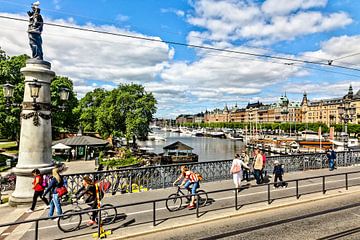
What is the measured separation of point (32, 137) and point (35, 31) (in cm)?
460

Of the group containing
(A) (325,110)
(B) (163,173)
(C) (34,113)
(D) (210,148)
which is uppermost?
(A) (325,110)

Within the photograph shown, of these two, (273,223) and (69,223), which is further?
(273,223)

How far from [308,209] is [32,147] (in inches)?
452

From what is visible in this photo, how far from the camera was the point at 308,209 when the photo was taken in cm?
1066

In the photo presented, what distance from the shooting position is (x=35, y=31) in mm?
11938

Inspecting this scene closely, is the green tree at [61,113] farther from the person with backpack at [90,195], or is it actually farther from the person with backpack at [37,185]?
the person with backpack at [90,195]

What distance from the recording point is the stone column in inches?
448

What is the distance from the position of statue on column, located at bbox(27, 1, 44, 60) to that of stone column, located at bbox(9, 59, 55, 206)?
531mm

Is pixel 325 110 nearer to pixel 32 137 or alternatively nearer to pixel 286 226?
pixel 286 226

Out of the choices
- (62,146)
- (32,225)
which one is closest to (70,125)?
(62,146)

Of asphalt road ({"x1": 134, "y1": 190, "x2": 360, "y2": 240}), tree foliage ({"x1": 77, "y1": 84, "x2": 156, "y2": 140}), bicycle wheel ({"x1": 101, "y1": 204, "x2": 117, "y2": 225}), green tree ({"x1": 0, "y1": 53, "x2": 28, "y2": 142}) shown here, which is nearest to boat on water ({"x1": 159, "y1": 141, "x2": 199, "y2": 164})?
tree foliage ({"x1": 77, "y1": 84, "x2": 156, "y2": 140})

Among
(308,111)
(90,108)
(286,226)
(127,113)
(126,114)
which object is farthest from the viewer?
(308,111)

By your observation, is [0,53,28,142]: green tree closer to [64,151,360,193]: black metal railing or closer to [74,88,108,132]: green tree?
[74,88,108,132]: green tree

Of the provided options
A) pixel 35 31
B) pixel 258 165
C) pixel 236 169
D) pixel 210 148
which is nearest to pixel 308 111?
pixel 210 148
